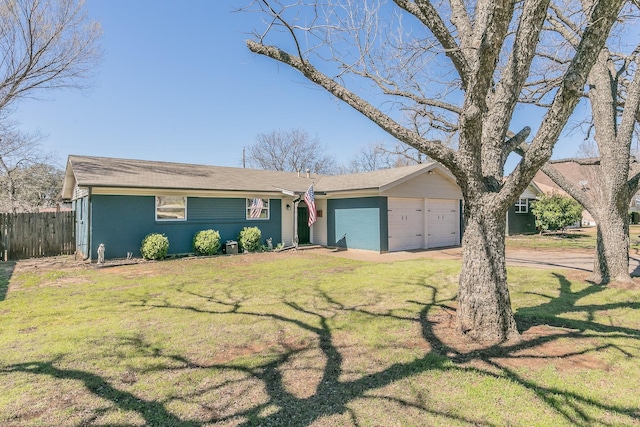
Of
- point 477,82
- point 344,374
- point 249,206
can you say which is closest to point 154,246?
point 249,206

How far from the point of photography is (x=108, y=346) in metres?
3.91

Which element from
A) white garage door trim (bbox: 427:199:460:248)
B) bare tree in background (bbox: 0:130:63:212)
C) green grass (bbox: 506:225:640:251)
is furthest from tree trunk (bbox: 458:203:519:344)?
bare tree in background (bbox: 0:130:63:212)

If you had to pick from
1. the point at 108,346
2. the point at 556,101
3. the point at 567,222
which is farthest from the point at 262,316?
the point at 567,222

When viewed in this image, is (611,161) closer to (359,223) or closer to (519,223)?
(359,223)

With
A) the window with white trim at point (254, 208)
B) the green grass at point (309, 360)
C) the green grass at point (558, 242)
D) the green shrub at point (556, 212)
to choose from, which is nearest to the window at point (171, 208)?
the window with white trim at point (254, 208)

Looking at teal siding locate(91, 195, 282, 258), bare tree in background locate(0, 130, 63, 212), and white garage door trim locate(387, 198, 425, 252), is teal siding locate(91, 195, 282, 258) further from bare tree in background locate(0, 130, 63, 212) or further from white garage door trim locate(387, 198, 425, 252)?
bare tree in background locate(0, 130, 63, 212)

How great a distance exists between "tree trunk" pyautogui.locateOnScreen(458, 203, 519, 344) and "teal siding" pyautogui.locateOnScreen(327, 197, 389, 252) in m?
8.66

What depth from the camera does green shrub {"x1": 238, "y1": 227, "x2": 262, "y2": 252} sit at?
13148mm

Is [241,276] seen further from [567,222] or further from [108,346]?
[567,222]

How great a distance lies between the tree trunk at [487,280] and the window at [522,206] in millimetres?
21173

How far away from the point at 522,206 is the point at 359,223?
15.0 meters

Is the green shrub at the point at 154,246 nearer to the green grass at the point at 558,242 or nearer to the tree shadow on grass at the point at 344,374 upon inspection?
the tree shadow on grass at the point at 344,374

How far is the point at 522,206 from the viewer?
883 inches

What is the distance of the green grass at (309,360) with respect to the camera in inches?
102
